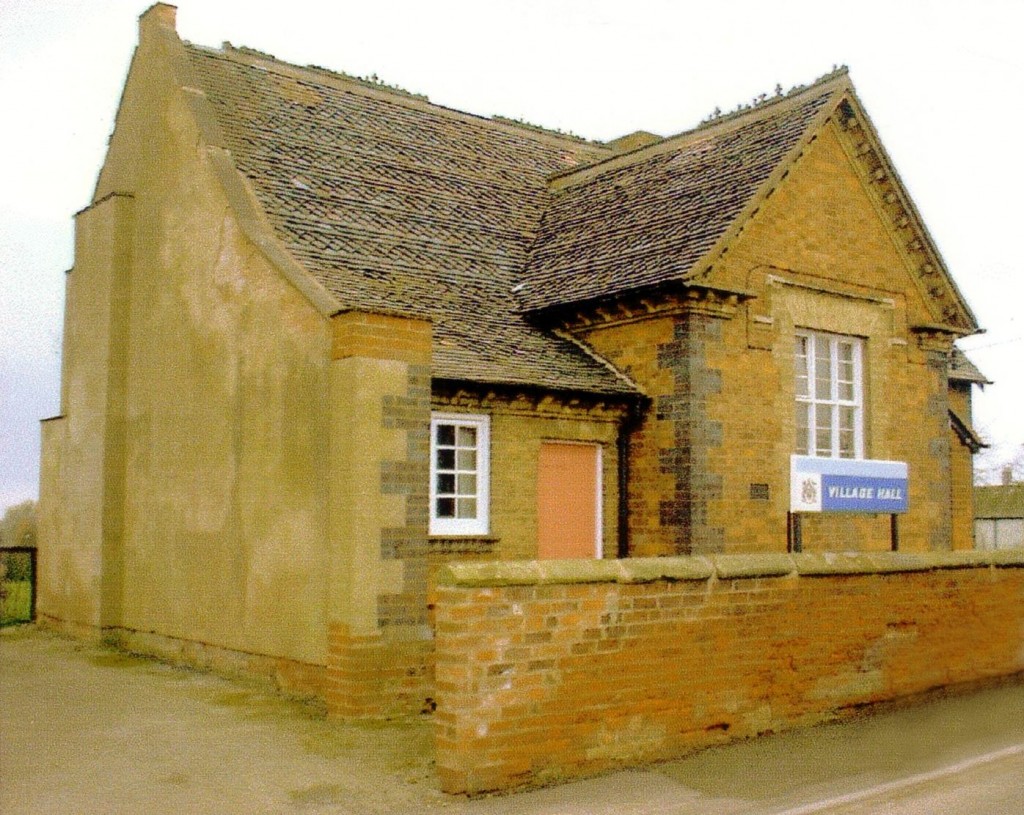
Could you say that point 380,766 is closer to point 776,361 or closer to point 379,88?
point 776,361

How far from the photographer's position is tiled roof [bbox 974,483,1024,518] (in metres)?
38.8

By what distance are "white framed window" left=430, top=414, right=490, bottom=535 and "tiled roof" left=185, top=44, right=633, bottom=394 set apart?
74cm

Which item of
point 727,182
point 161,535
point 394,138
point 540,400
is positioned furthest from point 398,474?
point 394,138

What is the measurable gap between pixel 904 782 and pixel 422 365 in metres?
5.57

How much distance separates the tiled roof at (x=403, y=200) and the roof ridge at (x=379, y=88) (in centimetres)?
5

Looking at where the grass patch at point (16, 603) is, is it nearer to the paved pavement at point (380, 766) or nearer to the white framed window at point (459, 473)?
the paved pavement at point (380, 766)

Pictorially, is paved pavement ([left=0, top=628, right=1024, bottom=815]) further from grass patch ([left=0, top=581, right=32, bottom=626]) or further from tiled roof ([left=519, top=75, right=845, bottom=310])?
grass patch ([left=0, top=581, right=32, bottom=626])

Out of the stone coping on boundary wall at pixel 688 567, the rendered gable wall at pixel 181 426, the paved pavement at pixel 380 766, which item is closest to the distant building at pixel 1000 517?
the stone coping on boundary wall at pixel 688 567

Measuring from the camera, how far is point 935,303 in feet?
58.3

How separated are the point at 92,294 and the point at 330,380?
7.31 m

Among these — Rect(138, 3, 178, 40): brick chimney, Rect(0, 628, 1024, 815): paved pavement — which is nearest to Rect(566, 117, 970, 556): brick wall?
Rect(0, 628, 1024, 815): paved pavement

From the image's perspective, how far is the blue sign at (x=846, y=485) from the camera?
13.1m

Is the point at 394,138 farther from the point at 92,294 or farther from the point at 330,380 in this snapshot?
the point at 330,380

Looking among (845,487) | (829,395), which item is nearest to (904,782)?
(845,487)
